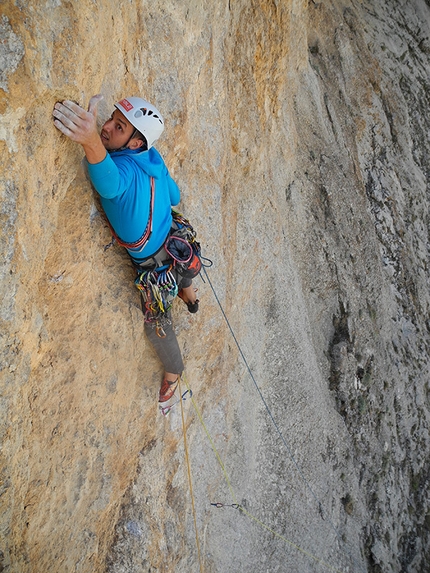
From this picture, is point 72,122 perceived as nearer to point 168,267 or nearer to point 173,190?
point 173,190

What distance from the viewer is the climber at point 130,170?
327 cm

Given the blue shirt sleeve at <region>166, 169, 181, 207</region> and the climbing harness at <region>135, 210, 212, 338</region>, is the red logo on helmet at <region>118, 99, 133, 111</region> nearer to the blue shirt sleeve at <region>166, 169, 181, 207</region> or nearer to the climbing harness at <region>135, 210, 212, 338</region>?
the blue shirt sleeve at <region>166, 169, 181, 207</region>

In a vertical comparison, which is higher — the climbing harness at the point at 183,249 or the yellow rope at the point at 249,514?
the climbing harness at the point at 183,249

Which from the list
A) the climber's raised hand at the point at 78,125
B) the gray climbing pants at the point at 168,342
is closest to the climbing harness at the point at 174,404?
the gray climbing pants at the point at 168,342

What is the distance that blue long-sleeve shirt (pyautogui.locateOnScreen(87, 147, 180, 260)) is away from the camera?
136 inches

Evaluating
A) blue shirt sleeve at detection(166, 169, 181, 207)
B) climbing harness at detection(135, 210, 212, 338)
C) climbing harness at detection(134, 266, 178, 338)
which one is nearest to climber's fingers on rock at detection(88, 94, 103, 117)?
blue shirt sleeve at detection(166, 169, 181, 207)

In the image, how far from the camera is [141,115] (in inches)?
144

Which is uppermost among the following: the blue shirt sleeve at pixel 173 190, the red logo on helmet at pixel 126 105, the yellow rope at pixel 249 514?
the red logo on helmet at pixel 126 105

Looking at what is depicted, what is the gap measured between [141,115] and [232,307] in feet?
11.6

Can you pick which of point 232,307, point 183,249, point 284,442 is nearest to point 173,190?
point 183,249

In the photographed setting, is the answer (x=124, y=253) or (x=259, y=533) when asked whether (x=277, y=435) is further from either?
(x=124, y=253)

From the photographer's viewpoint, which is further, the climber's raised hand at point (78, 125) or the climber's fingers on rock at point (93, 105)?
the climber's fingers on rock at point (93, 105)

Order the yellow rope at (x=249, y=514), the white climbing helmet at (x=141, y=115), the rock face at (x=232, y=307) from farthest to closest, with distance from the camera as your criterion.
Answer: the yellow rope at (x=249, y=514)
the white climbing helmet at (x=141, y=115)
the rock face at (x=232, y=307)

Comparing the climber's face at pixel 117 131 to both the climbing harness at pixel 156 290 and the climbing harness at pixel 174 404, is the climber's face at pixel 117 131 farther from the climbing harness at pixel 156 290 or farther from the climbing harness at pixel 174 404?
the climbing harness at pixel 174 404
